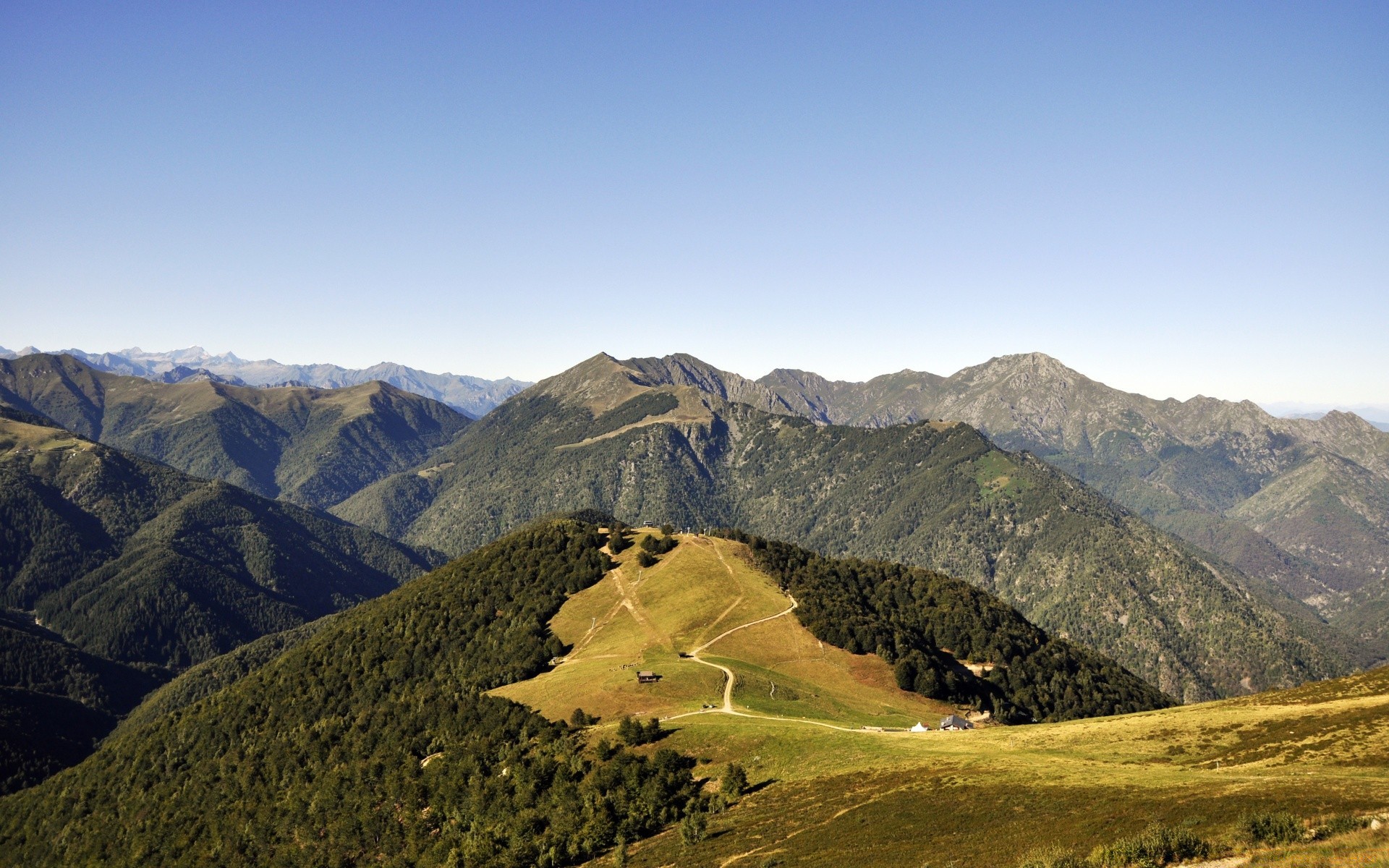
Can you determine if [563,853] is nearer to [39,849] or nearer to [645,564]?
[645,564]

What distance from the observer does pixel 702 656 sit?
147375mm

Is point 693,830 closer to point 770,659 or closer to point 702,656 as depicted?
point 702,656

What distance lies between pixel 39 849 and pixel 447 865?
165819mm

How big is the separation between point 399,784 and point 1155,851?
106034 mm

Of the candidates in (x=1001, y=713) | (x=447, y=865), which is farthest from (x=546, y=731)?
(x=1001, y=713)

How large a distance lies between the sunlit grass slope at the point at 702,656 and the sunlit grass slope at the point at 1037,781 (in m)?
21.3

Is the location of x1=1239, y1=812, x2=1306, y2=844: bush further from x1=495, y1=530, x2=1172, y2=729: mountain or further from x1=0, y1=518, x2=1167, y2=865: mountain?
x1=495, y1=530, x2=1172, y2=729: mountain

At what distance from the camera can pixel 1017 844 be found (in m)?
55.1

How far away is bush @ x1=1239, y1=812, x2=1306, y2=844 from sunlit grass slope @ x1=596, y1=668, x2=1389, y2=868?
1.42 metres

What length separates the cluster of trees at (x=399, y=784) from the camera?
93000 mm

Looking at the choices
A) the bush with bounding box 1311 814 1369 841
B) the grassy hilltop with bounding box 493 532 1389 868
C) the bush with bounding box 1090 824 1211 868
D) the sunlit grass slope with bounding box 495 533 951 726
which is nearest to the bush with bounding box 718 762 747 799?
the grassy hilltop with bounding box 493 532 1389 868

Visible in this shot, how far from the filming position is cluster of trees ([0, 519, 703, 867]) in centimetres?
9300

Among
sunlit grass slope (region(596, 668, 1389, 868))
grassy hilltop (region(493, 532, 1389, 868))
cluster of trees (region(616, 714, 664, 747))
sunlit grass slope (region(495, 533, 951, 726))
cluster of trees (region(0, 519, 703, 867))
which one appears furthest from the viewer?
sunlit grass slope (region(495, 533, 951, 726))

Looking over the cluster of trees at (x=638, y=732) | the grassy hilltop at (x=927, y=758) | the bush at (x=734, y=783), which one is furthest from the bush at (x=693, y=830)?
the cluster of trees at (x=638, y=732)
